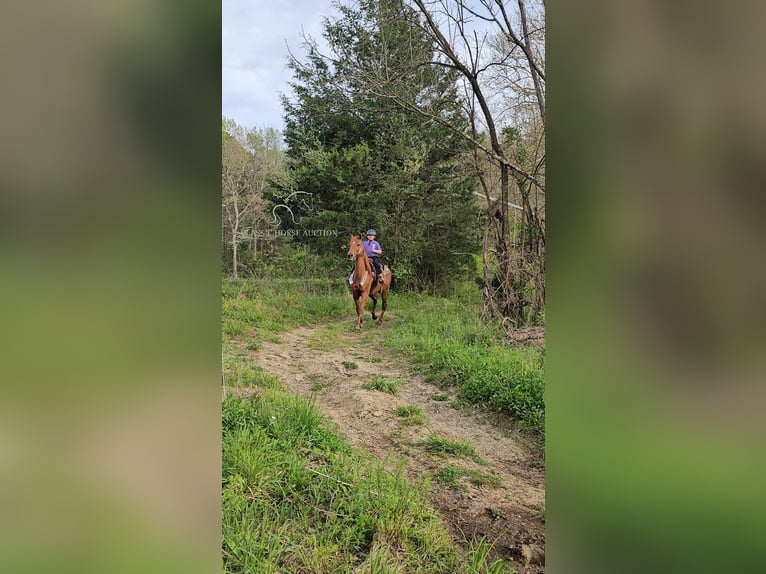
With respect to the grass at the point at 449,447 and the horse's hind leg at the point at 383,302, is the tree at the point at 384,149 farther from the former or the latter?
the grass at the point at 449,447

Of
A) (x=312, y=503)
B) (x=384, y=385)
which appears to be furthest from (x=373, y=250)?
(x=312, y=503)

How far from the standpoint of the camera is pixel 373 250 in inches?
196

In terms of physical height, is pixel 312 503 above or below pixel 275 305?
below

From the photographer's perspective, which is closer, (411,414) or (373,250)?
(411,414)

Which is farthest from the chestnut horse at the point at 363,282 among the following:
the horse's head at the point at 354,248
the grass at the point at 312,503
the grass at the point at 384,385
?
the grass at the point at 312,503

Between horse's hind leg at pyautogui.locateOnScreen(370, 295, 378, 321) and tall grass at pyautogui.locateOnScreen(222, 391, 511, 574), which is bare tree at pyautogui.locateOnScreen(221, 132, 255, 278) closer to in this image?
horse's hind leg at pyautogui.locateOnScreen(370, 295, 378, 321)

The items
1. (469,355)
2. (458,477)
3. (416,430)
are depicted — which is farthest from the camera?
(469,355)

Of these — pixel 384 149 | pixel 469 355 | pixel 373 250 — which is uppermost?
pixel 384 149

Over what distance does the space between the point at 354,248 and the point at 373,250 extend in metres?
0.27

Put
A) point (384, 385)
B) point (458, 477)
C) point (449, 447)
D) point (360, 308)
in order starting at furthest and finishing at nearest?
point (360, 308) → point (384, 385) → point (449, 447) → point (458, 477)

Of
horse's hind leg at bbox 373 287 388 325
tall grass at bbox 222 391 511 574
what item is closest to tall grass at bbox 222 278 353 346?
horse's hind leg at bbox 373 287 388 325

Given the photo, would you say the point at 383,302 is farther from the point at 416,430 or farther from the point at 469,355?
the point at 416,430

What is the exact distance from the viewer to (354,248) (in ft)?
15.8
